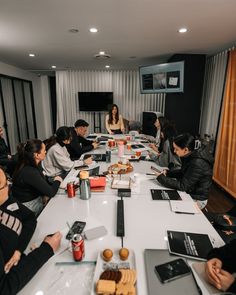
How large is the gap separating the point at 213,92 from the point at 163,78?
1107 mm

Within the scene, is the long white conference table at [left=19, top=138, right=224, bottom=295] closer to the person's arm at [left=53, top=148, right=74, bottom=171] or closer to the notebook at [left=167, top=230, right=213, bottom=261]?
the notebook at [left=167, top=230, right=213, bottom=261]

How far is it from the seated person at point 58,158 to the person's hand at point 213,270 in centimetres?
181

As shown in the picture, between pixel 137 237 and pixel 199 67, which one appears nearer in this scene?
pixel 137 237

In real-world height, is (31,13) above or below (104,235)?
above

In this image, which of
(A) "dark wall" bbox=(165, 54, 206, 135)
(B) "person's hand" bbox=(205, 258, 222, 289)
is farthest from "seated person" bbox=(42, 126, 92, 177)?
(A) "dark wall" bbox=(165, 54, 206, 135)

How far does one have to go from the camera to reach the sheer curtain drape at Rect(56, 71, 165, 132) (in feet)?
20.8

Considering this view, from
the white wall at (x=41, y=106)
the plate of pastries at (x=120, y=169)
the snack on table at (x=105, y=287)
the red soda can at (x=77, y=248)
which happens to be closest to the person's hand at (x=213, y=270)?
the snack on table at (x=105, y=287)

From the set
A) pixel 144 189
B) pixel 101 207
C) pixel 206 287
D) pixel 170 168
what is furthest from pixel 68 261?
pixel 170 168

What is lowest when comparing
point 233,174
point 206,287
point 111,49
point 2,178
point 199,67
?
point 233,174

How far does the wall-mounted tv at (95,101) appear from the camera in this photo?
6207mm

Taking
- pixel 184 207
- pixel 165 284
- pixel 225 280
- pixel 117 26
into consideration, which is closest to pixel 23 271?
pixel 165 284

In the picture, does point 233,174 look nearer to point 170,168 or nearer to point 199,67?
point 170,168

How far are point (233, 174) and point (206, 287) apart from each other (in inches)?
115

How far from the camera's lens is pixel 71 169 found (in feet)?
7.72
